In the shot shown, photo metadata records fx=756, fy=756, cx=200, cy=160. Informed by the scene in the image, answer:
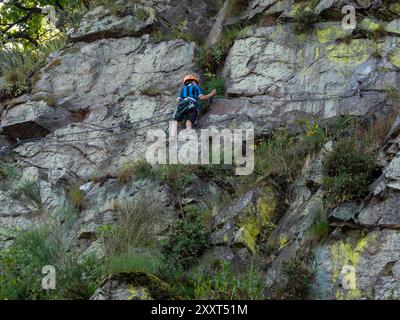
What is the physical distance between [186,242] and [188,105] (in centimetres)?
408

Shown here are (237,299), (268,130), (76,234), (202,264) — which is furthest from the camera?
(268,130)

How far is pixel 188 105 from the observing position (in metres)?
13.8

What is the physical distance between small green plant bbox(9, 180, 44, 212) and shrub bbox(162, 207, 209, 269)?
327 cm

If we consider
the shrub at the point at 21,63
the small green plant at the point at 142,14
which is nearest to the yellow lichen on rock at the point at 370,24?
the small green plant at the point at 142,14

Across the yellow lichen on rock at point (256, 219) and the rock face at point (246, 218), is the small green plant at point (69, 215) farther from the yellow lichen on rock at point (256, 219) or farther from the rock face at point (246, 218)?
the yellow lichen on rock at point (256, 219)

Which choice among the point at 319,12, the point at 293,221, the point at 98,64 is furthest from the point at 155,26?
the point at 293,221

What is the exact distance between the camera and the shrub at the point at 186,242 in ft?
33.4

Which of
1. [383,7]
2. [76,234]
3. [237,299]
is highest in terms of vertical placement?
[383,7]

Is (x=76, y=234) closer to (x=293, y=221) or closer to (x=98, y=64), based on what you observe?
(x=293, y=221)

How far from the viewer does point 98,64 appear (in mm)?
15945

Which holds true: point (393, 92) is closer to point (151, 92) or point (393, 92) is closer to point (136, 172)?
point (136, 172)

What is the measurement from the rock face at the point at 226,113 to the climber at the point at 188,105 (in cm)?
29
